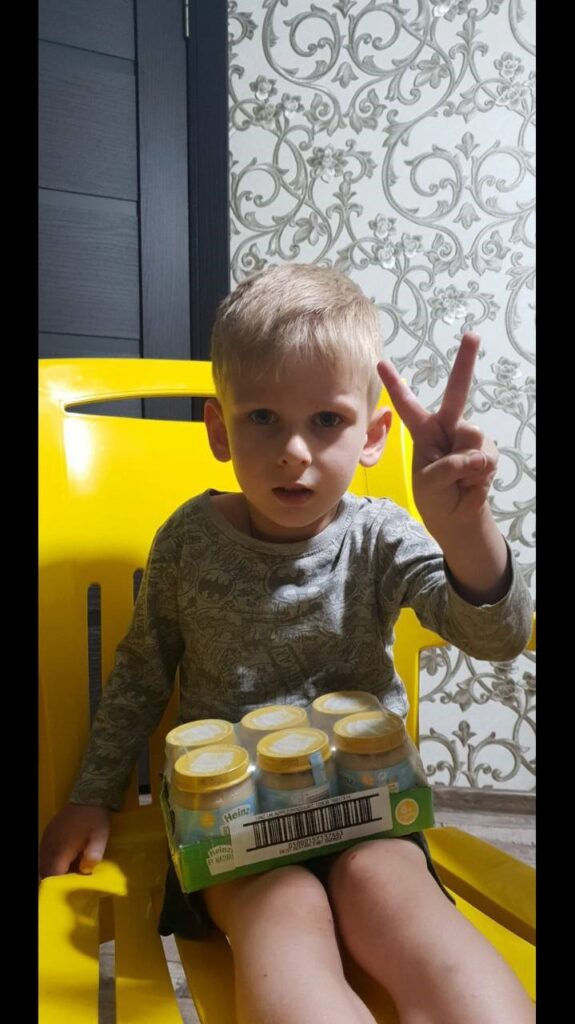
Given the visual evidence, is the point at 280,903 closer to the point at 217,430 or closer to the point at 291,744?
the point at 291,744

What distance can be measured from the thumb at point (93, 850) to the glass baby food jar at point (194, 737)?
5.0 inches

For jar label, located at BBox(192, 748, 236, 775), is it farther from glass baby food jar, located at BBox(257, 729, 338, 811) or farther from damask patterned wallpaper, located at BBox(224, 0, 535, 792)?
damask patterned wallpaper, located at BBox(224, 0, 535, 792)

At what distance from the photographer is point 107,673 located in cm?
76

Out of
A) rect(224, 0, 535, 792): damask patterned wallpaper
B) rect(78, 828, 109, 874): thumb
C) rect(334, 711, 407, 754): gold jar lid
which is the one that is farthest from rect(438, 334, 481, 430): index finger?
rect(224, 0, 535, 792): damask patterned wallpaper

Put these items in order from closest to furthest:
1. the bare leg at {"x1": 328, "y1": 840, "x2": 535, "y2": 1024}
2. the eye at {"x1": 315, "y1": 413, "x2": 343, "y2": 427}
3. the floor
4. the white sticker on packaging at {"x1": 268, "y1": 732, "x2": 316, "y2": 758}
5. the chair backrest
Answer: the bare leg at {"x1": 328, "y1": 840, "x2": 535, "y2": 1024} → the white sticker on packaging at {"x1": 268, "y1": 732, "x2": 316, "y2": 758} → the eye at {"x1": 315, "y1": 413, "x2": 343, "y2": 427} → the chair backrest → the floor

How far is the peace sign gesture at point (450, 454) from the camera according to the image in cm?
50

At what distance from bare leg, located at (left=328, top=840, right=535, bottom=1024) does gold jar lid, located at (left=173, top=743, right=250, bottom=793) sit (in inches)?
4.1

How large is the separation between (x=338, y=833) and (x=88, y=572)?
37 cm

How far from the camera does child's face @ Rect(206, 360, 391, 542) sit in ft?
1.94

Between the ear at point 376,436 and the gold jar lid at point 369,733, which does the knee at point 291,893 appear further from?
the ear at point 376,436

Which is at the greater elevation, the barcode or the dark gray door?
the dark gray door

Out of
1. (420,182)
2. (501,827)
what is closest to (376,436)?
(420,182)
